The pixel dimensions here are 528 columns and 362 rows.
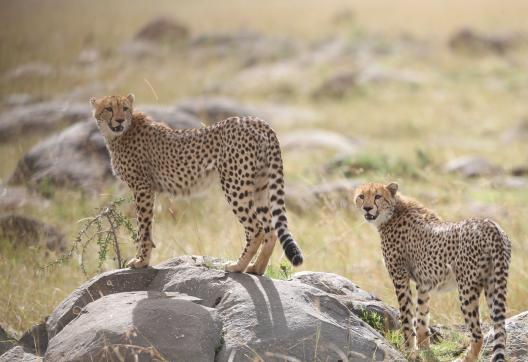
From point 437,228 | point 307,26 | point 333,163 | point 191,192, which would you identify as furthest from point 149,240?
point 307,26

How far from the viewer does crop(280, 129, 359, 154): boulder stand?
14609 millimetres

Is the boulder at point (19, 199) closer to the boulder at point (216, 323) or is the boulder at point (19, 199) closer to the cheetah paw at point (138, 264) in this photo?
the cheetah paw at point (138, 264)

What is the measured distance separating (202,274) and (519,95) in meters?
15.4

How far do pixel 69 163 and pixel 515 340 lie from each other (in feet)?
21.4

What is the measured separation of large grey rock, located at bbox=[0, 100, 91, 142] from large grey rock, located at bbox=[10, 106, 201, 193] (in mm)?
1753

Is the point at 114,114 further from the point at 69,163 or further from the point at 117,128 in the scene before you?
the point at 69,163

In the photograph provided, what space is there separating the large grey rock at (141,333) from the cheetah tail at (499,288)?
1714 millimetres

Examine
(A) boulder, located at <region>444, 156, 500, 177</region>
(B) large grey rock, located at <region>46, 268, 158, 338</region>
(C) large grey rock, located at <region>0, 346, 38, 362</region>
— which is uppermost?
(B) large grey rock, located at <region>46, 268, 158, 338</region>

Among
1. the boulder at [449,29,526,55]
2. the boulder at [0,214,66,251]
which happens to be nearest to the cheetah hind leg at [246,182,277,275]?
the boulder at [0,214,66,251]

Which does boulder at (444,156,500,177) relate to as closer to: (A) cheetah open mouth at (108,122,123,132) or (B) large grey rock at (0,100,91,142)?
(B) large grey rock at (0,100,91,142)

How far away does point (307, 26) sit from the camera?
3184 centimetres

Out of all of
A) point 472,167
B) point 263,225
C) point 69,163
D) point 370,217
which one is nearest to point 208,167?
point 263,225

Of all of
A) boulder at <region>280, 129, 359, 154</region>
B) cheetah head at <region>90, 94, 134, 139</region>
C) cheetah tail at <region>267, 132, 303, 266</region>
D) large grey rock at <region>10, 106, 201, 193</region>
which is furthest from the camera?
boulder at <region>280, 129, 359, 154</region>

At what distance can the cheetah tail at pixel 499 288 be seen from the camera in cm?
546
